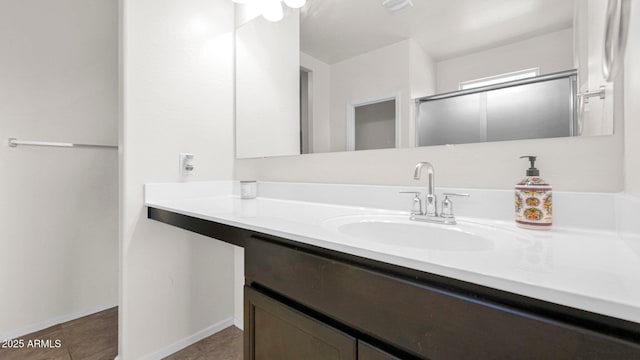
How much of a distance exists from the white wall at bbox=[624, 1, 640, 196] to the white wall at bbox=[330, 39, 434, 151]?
1.60 feet

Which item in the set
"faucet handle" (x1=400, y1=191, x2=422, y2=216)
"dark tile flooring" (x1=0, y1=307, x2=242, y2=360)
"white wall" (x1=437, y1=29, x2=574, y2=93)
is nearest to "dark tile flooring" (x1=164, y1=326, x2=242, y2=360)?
"dark tile flooring" (x1=0, y1=307, x2=242, y2=360)

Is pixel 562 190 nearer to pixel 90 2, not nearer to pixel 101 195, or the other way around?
pixel 101 195

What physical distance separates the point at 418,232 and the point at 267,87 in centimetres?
121

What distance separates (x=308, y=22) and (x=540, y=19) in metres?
0.97

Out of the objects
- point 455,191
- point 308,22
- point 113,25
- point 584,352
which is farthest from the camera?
point 113,25

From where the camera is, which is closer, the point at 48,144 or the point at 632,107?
the point at 632,107

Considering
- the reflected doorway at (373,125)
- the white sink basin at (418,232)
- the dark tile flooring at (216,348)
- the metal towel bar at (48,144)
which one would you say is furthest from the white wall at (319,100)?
the metal towel bar at (48,144)

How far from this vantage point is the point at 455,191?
0.90m

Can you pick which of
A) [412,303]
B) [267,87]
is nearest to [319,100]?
[267,87]

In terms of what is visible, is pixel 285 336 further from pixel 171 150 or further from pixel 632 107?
pixel 171 150

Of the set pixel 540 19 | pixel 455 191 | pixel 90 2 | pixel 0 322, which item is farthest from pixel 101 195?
pixel 540 19

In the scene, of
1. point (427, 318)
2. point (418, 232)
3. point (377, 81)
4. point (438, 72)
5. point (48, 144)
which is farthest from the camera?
point (48, 144)

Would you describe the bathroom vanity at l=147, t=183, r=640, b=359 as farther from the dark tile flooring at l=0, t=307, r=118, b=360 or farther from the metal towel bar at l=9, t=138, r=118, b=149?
the metal towel bar at l=9, t=138, r=118, b=149

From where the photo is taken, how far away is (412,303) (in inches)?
18.3
